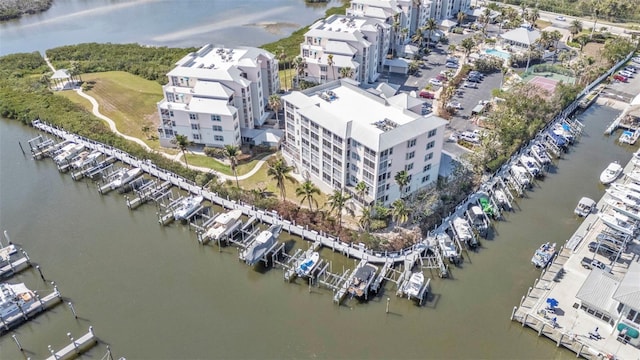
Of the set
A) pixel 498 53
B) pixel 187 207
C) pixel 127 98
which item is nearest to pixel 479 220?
pixel 187 207

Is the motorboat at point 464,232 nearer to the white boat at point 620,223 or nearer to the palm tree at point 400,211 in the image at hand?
the palm tree at point 400,211

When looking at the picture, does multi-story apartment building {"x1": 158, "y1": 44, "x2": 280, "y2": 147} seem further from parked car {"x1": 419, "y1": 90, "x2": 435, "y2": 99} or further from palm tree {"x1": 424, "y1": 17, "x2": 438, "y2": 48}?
palm tree {"x1": 424, "y1": 17, "x2": 438, "y2": 48}

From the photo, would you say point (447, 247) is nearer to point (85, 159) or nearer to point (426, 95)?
point (426, 95)

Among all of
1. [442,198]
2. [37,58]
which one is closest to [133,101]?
[37,58]

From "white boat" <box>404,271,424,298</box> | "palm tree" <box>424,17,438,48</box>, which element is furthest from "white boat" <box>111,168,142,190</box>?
"palm tree" <box>424,17,438,48</box>

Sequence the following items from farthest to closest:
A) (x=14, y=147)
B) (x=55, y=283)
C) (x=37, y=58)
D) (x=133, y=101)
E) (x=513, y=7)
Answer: (x=513, y=7) → (x=37, y=58) → (x=133, y=101) → (x=14, y=147) → (x=55, y=283)

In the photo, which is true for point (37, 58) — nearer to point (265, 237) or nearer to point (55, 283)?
point (55, 283)
